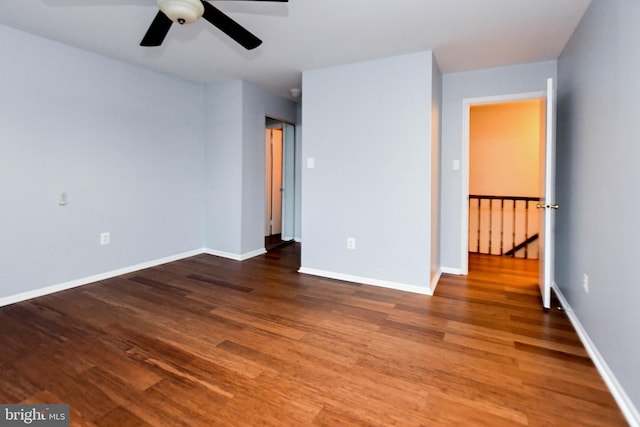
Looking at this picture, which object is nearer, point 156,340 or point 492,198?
point 156,340

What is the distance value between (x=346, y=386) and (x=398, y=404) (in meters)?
0.28

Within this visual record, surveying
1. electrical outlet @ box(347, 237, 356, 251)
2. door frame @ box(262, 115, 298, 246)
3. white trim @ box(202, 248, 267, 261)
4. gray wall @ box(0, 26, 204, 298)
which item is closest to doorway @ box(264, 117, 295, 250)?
door frame @ box(262, 115, 298, 246)

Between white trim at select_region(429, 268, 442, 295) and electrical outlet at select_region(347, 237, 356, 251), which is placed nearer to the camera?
white trim at select_region(429, 268, 442, 295)

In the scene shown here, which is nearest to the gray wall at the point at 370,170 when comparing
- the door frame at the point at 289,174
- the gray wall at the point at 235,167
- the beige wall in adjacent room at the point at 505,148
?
the gray wall at the point at 235,167

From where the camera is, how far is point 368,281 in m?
3.32

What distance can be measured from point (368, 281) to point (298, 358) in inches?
60.9

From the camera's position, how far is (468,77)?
3516 mm

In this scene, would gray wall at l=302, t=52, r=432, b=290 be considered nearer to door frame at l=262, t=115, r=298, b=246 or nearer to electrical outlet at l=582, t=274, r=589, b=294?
electrical outlet at l=582, t=274, r=589, b=294

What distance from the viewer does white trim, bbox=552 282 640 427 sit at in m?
1.42

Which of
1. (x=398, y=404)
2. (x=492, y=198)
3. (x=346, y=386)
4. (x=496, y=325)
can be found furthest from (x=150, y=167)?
(x=492, y=198)

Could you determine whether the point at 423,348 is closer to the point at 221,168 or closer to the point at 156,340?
the point at 156,340

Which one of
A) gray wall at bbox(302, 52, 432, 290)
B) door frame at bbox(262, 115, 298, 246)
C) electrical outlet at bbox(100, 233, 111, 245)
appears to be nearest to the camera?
gray wall at bbox(302, 52, 432, 290)

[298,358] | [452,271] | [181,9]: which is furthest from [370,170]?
[181,9]

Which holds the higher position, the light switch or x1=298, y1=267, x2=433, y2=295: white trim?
the light switch
